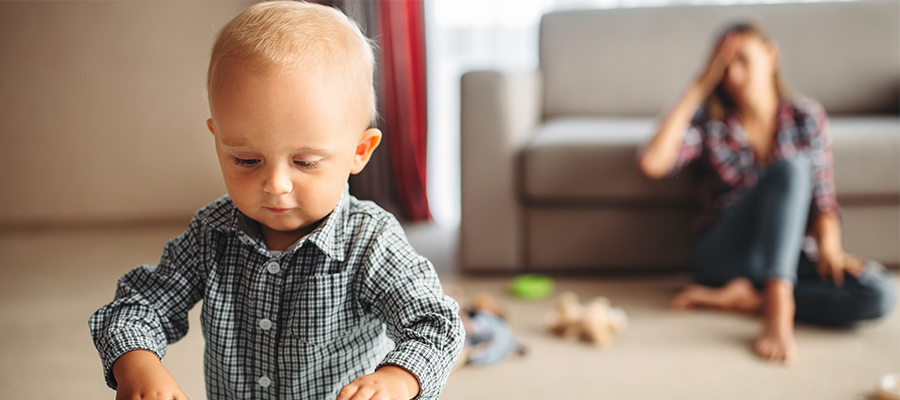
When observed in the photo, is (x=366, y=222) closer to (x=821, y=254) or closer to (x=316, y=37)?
(x=316, y=37)

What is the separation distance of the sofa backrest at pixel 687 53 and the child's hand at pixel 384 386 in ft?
4.94

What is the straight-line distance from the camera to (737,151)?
138 centimetres

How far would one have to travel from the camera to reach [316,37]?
486 millimetres

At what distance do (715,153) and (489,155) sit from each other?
1.53ft

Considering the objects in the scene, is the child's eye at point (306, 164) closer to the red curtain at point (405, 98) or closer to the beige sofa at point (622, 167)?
the beige sofa at point (622, 167)

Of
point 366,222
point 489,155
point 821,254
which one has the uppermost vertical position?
point 366,222

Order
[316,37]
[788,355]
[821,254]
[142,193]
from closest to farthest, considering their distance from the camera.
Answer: [316,37]
[142,193]
[788,355]
[821,254]

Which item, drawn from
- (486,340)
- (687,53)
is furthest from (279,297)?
(687,53)

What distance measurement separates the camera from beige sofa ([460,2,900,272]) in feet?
4.73

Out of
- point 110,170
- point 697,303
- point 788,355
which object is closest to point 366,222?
point 110,170

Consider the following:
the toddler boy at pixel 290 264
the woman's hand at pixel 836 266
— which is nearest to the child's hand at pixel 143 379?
the toddler boy at pixel 290 264

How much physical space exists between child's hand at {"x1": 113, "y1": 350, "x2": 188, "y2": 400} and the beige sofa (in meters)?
1.05

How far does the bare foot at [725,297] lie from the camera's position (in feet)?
4.24

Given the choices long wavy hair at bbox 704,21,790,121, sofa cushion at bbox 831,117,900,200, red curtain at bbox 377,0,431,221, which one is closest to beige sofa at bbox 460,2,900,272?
sofa cushion at bbox 831,117,900,200
